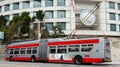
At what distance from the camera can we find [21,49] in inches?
1519

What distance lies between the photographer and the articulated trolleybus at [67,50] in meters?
27.4

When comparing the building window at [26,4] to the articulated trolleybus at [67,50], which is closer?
the articulated trolleybus at [67,50]

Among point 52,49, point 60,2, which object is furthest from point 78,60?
point 60,2

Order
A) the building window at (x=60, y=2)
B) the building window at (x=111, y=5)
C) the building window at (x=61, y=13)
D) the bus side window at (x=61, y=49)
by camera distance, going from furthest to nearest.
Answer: the building window at (x=111, y=5)
the building window at (x=60, y=2)
the building window at (x=61, y=13)
the bus side window at (x=61, y=49)

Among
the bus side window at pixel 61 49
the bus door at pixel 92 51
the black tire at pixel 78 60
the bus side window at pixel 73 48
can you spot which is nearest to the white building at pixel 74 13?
the bus side window at pixel 61 49

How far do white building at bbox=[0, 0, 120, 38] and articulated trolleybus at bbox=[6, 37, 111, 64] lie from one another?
30703 mm

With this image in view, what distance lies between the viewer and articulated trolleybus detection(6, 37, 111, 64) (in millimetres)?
27375

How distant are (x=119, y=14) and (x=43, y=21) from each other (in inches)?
814

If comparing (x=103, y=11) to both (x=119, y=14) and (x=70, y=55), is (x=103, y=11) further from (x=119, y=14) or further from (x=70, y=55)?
(x=70, y=55)

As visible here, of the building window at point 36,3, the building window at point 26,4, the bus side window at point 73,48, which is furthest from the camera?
the building window at point 26,4

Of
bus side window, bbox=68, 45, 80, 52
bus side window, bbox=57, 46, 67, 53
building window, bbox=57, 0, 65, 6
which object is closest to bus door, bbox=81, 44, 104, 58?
bus side window, bbox=68, 45, 80, 52

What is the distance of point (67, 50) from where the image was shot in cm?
3047

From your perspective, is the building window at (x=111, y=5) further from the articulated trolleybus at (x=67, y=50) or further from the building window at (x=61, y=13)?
the articulated trolleybus at (x=67, y=50)

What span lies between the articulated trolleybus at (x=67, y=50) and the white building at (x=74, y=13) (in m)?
30.7
